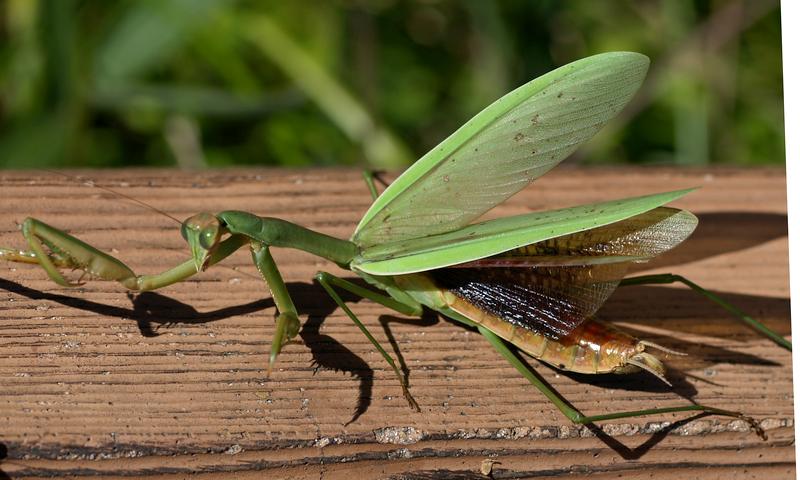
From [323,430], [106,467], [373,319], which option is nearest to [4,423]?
[106,467]

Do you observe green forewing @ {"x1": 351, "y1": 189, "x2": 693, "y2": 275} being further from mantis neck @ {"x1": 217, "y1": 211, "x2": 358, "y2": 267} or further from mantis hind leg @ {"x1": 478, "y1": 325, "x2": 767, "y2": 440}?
mantis hind leg @ {"x1": 478, "y1": 325, "x2": 767, "y2": 440}

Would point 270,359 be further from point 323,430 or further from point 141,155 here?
point 141,155

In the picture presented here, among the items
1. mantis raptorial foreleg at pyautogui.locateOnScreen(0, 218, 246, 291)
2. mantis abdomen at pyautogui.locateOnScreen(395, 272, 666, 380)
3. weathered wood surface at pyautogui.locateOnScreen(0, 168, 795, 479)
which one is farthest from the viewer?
mantis abdomen at pyautogui.locateOnScreen(395, 272, 666, 380)

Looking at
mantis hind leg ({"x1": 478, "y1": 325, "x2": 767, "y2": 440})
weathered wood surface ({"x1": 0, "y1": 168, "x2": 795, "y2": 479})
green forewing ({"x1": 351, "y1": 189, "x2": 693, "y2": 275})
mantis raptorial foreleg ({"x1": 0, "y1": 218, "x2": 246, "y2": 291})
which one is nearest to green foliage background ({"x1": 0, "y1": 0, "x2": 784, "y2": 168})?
weathered wood surface ({"x1": 0, "y1": 168, "x2": 795, "y2": 479})

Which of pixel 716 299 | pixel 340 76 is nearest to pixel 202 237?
pixel 716 299

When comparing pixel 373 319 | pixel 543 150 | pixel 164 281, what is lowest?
pixel 373 319

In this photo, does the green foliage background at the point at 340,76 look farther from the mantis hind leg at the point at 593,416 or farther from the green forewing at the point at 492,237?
the mantis hind leg at the point at 593,416

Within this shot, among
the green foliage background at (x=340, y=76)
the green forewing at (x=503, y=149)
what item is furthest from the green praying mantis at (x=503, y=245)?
the green foliage background at (x=340, y=76)
